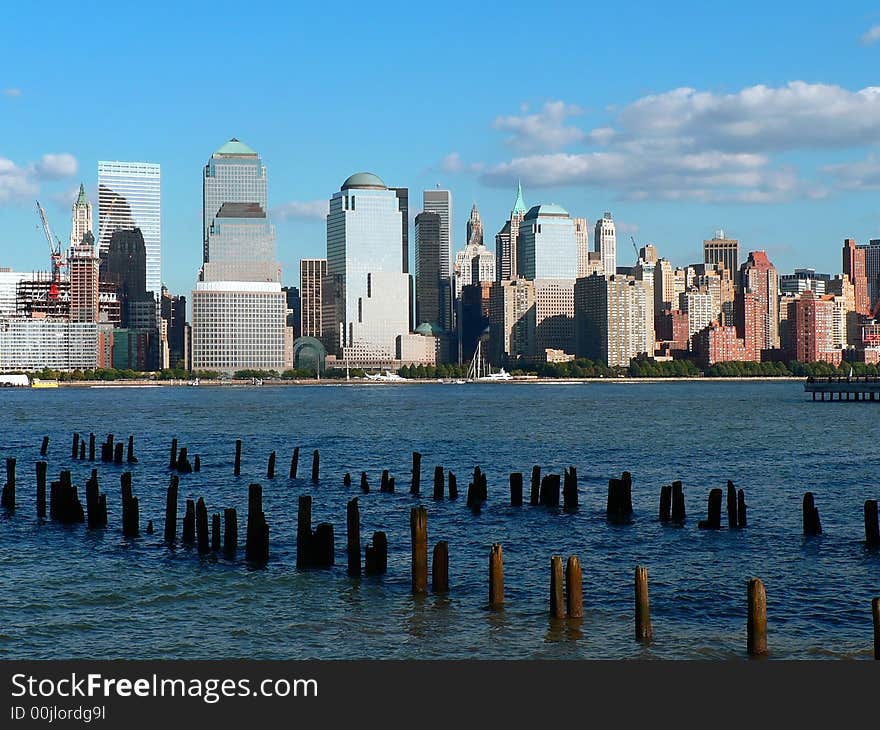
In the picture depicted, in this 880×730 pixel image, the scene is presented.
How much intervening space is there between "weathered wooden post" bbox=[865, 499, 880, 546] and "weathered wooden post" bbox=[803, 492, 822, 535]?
8.82 ft

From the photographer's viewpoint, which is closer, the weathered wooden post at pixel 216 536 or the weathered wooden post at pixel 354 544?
the weathered wooden post at pixel 354 544

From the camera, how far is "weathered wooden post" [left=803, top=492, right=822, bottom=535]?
138 ft

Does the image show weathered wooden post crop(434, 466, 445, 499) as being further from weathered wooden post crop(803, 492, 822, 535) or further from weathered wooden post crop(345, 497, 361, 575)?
weathered wooden post crop(345, 497, 361, 575)

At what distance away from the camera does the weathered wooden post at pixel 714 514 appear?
144 feet

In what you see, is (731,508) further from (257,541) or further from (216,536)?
(216,536)

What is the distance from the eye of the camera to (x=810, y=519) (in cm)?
4228

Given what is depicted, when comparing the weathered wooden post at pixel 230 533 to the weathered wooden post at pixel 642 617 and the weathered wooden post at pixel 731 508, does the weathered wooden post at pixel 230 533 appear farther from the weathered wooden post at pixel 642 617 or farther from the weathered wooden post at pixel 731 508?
the weathered wooden post at pixel 731 508

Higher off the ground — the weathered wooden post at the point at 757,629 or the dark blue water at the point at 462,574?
the weathered wooden post at the point at 757,629

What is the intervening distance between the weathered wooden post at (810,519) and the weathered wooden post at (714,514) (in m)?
3.01

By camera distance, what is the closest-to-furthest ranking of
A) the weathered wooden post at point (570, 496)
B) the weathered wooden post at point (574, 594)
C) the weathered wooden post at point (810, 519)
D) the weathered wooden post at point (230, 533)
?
the weathered wooden post at point (574, 594), the weathered wooden post at point (230, 533), the weathered wooden post at point (810, 519), the weathered wooden post at point (570, 496)

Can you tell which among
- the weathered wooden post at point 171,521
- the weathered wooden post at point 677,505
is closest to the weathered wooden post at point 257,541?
the weathered wooden post at point 171,521

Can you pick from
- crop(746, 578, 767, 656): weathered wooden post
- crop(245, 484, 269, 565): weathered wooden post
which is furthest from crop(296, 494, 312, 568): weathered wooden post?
crop(746, 578, 767, 656): weathered wooden post

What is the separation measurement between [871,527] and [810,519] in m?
3.25
